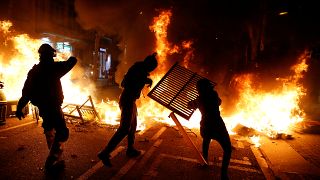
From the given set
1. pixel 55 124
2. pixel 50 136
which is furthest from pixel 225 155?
pixel 50 136

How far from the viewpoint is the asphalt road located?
5184 mm

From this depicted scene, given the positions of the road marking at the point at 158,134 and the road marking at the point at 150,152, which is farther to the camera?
the road marking at the point at 158,134

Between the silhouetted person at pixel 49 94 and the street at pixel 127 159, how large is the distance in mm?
590

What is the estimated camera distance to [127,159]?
6027 millimetres

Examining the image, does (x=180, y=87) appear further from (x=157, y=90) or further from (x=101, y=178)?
(x=101, y=178)

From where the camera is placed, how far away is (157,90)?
5.99 meters

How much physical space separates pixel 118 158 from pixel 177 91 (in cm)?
194

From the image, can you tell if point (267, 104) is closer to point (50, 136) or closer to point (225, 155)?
point (225, 155)

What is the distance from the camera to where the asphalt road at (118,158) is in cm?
518

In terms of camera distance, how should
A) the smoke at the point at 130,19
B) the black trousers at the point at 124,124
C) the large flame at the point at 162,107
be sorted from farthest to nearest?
the smoke at the point at 130,19 < the large flame at the point at 162,107 < the black trousers at the point at 124,124

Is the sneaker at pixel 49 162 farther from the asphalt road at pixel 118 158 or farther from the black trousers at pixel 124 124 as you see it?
the black trousers at pixel 124 124

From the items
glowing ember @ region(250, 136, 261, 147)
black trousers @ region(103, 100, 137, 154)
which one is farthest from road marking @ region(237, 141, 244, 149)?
black trousers @ region(103, 100, 137, 154)

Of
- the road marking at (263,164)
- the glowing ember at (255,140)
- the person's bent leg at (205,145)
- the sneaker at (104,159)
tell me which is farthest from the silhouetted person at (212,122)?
the glowing ember at (255,140)

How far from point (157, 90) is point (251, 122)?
6068 mm
